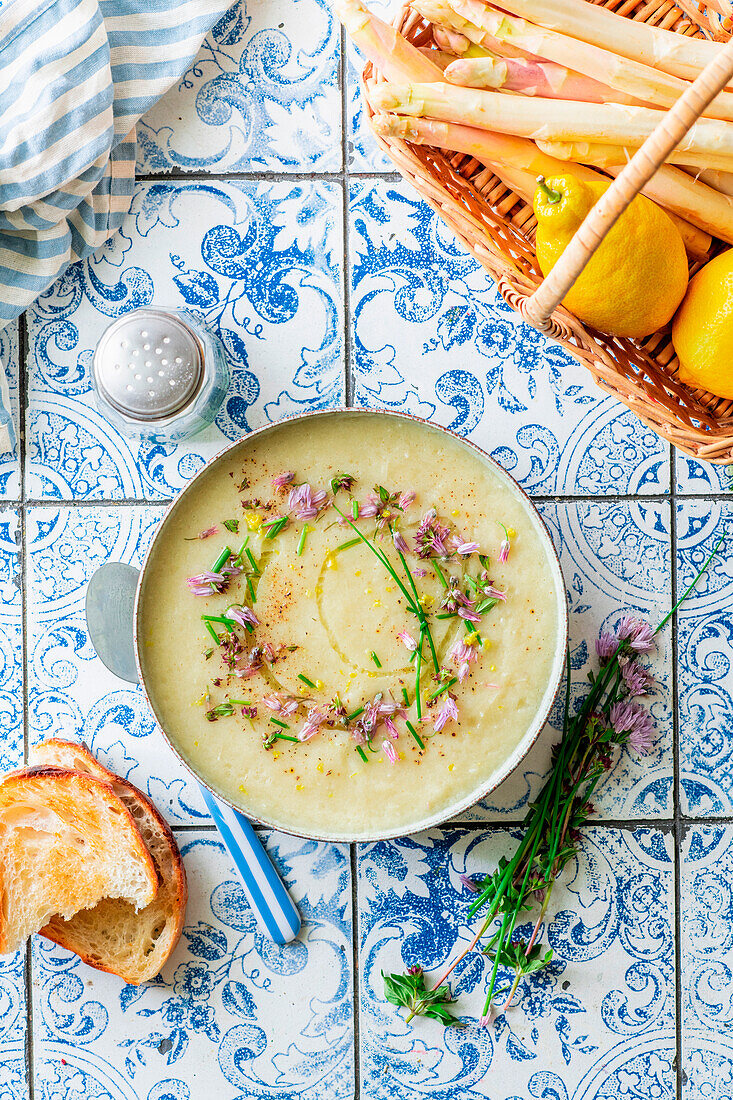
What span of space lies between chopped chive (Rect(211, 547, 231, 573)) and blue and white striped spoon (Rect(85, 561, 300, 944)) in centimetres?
13

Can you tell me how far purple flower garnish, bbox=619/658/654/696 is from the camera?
85cm

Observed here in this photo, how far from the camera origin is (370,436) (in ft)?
2.54

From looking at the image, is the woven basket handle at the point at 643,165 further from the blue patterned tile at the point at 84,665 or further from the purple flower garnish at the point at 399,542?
the blue patterned tile at the point at 84,665

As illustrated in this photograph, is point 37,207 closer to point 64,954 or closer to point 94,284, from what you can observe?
point 94,284

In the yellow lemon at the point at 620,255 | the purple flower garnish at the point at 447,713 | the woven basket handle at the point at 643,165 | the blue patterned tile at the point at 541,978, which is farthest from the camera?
the blue patterned tile at the point at 541,978

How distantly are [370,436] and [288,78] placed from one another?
385mm

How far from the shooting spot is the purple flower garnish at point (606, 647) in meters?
0.86

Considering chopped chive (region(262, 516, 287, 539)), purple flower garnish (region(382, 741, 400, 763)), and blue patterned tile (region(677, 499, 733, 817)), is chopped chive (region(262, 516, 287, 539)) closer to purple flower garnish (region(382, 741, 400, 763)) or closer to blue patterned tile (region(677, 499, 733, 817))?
purple flower garnish (region(382, 741, 400, 763))

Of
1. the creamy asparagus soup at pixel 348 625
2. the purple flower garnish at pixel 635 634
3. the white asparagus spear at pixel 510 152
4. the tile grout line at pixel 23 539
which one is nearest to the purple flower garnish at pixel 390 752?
the creamy asparagus soup at pixel 348 625

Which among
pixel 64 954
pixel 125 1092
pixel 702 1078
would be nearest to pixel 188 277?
pixel 64 954

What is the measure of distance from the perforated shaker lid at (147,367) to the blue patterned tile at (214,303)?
92 mm

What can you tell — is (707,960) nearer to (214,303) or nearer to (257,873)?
(257,873)

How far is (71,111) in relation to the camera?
81cm

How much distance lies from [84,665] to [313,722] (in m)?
0.26
